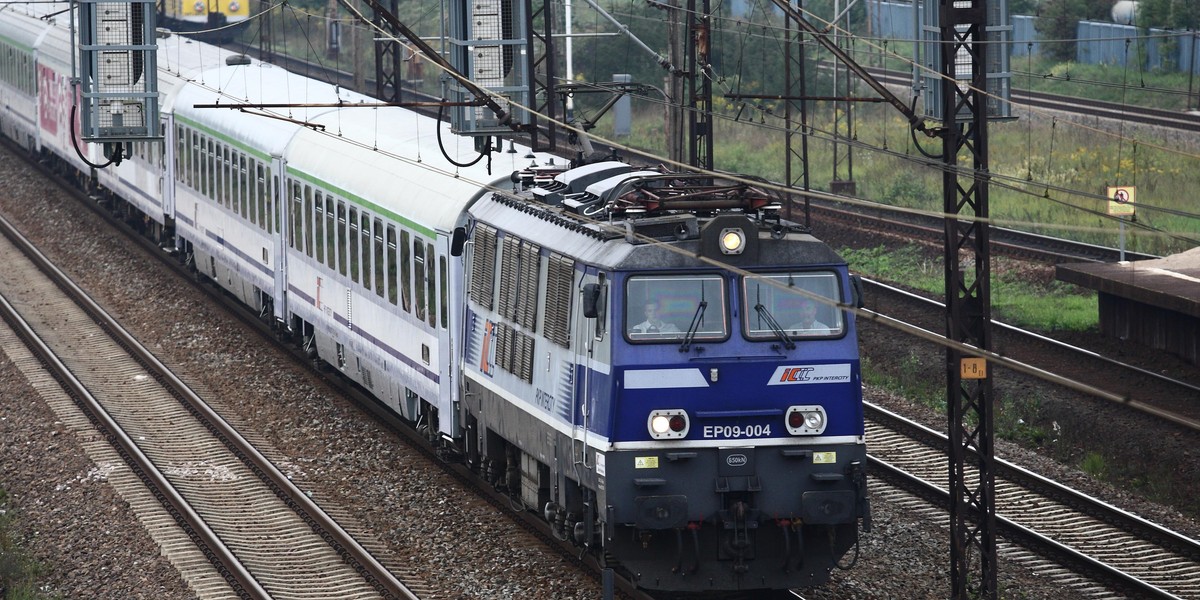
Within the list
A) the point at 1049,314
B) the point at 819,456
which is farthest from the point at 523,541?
the point at 1049,314

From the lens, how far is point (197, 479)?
20.1m

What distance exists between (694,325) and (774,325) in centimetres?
67

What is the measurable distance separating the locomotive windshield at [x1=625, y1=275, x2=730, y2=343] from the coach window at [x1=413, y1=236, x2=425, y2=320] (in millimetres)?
5796

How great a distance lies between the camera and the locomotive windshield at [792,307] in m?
13.8

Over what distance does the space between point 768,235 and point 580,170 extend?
3.19 m

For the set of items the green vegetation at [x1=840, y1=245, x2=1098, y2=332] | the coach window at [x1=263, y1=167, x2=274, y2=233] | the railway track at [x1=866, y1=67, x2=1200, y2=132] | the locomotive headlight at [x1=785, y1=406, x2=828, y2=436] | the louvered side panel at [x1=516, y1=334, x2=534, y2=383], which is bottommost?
the green vegetation at [x1=840, y1=245, x2=1098, y2=332]

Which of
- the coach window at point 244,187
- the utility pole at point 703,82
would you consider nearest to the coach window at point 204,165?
the coach window at point 244,187

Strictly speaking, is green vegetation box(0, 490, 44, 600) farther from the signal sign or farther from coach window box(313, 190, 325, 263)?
the signal sign

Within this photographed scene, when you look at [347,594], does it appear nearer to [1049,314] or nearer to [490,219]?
[490,219]

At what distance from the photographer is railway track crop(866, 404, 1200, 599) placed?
53.1 ft

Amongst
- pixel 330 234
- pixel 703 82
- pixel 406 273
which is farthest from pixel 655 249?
pixel 703 82

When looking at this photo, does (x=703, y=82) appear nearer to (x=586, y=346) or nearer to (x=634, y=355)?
(x=586, y=346)

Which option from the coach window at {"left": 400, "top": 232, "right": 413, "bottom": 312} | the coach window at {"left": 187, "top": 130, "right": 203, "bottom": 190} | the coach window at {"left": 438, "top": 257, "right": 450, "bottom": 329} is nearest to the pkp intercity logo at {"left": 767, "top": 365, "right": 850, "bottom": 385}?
the coach window at {"left": 438, "top": 257, "right": 450, "bottom": 329}

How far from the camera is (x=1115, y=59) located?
5572 cm
